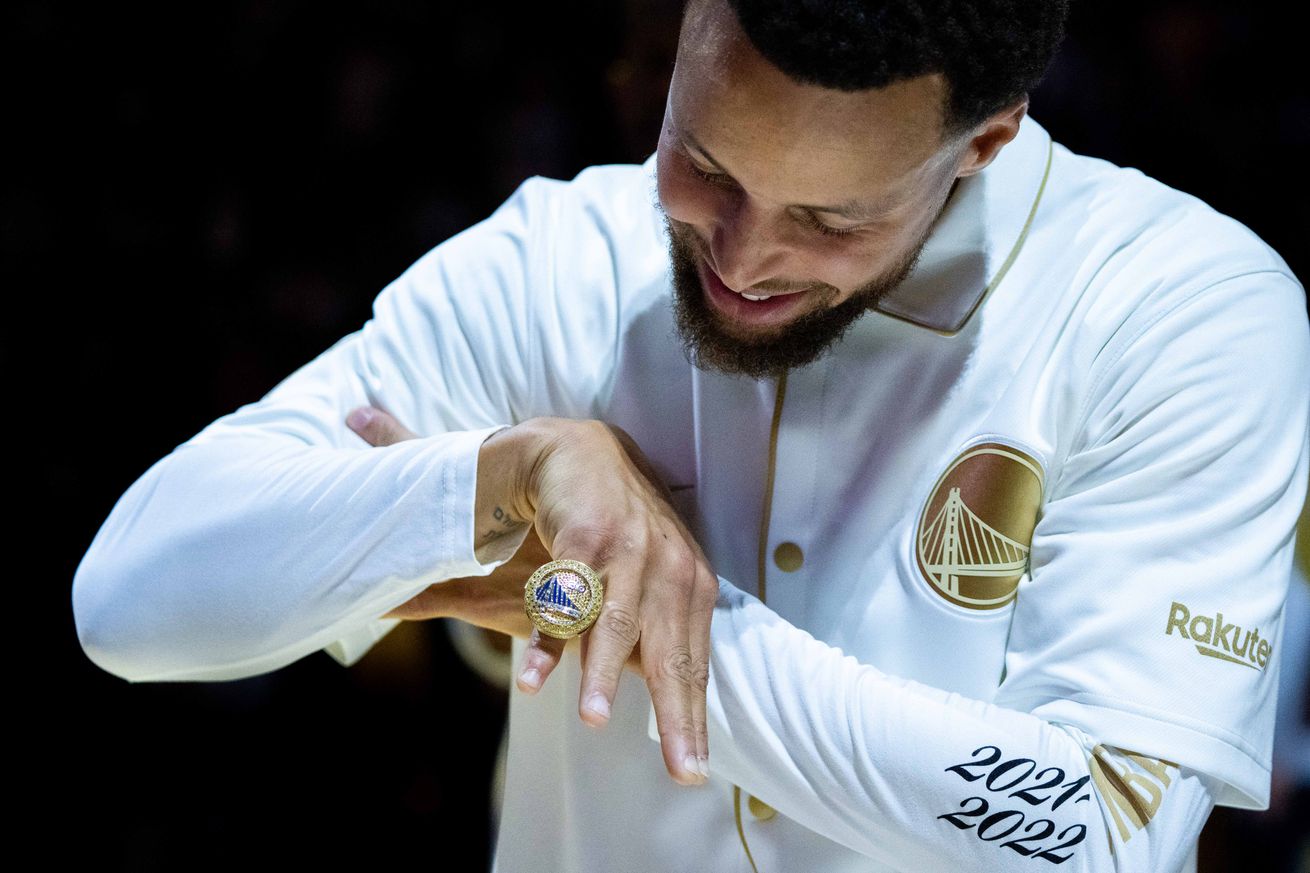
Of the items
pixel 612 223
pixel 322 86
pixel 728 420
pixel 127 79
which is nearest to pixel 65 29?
pixel 127 79

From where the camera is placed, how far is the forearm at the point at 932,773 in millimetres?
1324

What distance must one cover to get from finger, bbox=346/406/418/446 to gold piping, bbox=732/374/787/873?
0.43 meters

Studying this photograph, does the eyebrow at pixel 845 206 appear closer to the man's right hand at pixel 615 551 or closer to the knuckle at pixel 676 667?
the man's right hand at pixel 615 551

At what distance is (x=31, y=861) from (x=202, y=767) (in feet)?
1.46

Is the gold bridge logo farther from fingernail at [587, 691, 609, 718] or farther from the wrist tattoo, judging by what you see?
the wrist tattoo

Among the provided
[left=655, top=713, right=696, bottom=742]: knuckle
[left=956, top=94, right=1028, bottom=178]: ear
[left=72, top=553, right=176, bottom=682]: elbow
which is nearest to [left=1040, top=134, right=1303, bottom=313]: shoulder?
[left=956, top=94, right=1028, bottom=178]: ear

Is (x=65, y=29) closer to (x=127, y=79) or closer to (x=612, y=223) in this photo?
(x=127, y=79)

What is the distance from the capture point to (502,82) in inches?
150

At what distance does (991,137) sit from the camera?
147 cm

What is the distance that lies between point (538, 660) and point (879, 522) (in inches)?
19.4

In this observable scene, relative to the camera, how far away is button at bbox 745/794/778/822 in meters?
1.57

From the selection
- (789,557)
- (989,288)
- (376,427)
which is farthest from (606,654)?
(989,288)

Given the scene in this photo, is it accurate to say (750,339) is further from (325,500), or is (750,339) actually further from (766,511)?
(325,500)

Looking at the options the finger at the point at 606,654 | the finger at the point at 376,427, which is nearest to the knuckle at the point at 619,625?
the finger at the point at 606,654
